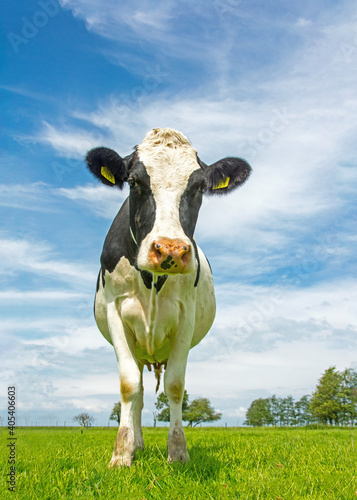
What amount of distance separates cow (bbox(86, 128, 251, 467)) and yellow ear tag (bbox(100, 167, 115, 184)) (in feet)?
0.05

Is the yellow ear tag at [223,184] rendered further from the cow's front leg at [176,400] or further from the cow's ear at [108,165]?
the cow's front leg at [176,400]

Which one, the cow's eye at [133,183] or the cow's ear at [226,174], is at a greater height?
the cow's ear at [226,174]

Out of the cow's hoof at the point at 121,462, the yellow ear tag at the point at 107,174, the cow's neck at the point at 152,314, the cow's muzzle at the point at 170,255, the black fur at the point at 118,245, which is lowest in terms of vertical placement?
the cow's hoof at the point at 121,462

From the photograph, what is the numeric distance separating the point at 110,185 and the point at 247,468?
13.7 ft

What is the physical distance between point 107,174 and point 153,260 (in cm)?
229

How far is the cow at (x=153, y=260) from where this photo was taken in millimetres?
5266

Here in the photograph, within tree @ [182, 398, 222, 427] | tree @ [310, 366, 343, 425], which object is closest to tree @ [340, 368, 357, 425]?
tree @ [310, 366, 343, 425]

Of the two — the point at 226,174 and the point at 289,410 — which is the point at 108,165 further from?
the point at 289,410

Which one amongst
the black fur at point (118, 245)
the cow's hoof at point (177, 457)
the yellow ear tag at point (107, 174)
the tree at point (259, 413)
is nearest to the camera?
the cow's hoof at point (177, 457)

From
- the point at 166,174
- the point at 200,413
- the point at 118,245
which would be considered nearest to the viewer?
the point at 166,174

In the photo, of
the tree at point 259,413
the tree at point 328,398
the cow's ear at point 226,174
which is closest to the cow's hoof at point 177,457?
the cow's ear at point 226,174

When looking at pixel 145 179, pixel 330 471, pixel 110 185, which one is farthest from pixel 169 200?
pixel 330 471

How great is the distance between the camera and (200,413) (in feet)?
274

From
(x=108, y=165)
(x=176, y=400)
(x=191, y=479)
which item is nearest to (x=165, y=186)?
(x=108, y=165)
